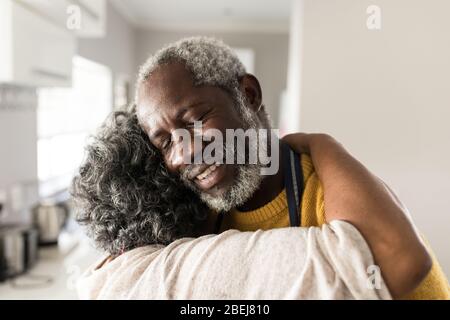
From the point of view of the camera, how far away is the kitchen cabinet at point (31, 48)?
4.24 feet

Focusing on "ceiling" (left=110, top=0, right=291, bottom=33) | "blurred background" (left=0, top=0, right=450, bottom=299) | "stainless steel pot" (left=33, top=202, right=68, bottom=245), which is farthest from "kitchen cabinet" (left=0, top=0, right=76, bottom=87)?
"ceiling" (left=110, top=0, right=291, bottom=33)

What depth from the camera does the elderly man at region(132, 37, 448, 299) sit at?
638mm

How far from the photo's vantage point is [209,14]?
3.72 metres

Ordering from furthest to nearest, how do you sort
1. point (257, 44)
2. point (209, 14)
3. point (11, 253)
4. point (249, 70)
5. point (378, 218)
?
point (257, 44), point (209, 14), point (249, 70), point (11, 253), point (378, 218)

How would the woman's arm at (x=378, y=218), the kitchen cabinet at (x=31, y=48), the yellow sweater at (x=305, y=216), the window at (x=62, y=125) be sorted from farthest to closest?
the window at (x=62, y=125) < the kitchen cabinet at (x=31, y=48) < the yellow sweater at (x=305, y=216) < the woman's arm at (x=378, y=218)

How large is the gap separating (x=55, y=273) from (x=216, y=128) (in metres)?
1.26

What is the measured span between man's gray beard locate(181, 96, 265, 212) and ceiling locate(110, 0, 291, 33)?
2.79 m

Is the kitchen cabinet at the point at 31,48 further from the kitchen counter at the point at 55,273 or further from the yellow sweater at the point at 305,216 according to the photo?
the yellow sweater at the point at 305,216

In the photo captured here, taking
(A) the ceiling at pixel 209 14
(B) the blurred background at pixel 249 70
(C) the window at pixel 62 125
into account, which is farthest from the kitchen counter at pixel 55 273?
(A) the ceiling at pixel 209 14

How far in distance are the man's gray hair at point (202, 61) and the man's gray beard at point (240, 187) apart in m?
0.05

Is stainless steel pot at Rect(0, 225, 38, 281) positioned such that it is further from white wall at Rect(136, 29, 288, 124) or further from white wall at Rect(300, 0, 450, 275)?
white wall at Rect(136, 29, 288, 124)

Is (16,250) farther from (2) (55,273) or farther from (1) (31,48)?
(1) (31,48)

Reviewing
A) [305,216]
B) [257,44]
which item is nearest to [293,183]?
[305,216]
